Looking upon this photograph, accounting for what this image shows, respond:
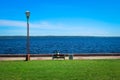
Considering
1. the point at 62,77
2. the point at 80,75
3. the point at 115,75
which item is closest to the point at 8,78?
the point at 62,77

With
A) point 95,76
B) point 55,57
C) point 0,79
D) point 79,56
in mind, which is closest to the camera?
point 0,79

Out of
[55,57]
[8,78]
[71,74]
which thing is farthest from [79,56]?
[8,78]

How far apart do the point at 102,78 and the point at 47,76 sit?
2859 mm

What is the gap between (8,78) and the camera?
43.1 feet

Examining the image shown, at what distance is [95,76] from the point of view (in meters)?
13.8

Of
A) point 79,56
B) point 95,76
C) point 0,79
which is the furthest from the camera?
point 79,56

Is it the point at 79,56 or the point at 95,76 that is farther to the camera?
the point at 79,56

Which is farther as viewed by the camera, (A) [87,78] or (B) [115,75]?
(B) [115,75]

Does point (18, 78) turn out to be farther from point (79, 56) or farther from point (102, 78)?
point (79, 56)

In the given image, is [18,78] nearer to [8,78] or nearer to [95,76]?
[8,78]

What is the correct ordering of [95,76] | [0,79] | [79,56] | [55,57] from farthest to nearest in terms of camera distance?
[79,56]
[55,57]
[95,76]
[0,79]

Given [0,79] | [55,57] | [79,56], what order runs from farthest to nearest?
[79,56] < [55,57] < [0,79]

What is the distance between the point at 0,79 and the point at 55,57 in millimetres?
14262

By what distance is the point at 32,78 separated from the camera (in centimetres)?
1329
